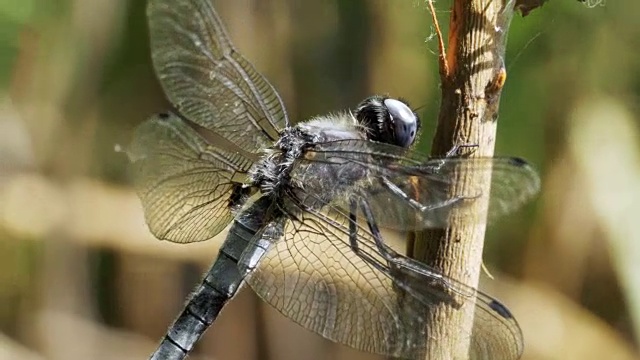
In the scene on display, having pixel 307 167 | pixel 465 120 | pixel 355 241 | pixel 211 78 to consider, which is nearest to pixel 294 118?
pixel 211 78

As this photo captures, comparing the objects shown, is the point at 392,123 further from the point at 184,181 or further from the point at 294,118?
the point at 294,118

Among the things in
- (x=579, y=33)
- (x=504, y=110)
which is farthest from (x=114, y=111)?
(x=579, y=33)

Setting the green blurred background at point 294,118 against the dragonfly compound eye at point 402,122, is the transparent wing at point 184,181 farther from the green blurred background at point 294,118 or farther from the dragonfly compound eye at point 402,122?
the green blurred background at point 294,118

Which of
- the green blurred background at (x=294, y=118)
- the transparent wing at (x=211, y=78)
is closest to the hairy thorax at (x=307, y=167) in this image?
the transparent wing at (x=211, y=78)

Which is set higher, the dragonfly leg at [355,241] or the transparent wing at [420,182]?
the transparent wing at [420,182]

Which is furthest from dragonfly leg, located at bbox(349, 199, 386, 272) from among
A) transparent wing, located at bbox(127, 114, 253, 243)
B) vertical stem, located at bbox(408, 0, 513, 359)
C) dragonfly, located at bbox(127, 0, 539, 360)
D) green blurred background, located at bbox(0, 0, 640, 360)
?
green blurred background, located at bbox(0, 0, 640, 360)

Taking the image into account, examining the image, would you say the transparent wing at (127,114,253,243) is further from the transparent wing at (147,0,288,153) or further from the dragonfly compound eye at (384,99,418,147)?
the dragonfly compound eye at (384,99,418,147)
